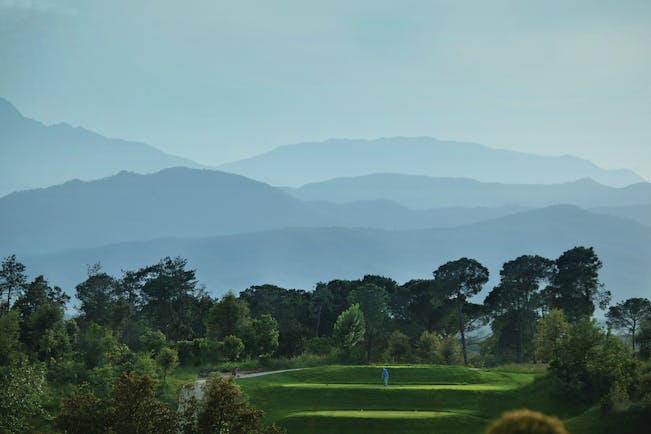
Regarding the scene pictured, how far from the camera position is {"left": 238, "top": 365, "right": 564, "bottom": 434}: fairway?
38062 millimetres

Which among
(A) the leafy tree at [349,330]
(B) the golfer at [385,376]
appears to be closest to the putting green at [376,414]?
(B) the golfer at [385,376]

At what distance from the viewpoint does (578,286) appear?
230ft

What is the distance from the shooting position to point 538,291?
74.7 meters

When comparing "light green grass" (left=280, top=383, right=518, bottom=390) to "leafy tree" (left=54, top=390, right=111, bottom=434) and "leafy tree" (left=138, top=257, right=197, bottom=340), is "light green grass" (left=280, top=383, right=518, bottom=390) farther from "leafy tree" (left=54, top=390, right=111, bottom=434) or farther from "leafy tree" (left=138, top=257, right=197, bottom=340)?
"leafy tree" (left=138, top=257, right=197, bottom=340)

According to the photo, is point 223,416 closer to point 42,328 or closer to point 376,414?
point 376,414

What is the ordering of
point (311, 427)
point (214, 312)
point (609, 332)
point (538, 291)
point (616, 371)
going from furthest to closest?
1. point (538, 291)
2. point (214, 312)
3. point (609, 332)
4. point (616, 371)
5. point (311, 427)

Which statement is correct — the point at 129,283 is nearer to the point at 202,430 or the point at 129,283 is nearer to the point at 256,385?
the point at 256,385

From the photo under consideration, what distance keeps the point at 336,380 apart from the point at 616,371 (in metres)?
21.3

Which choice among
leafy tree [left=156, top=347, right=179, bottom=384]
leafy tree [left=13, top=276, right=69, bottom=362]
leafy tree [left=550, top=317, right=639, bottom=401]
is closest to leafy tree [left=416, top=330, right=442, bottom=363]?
leafy tree [left=550, top=317, right=639, bottom=401]

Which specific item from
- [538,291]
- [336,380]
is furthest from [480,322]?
[336,380]

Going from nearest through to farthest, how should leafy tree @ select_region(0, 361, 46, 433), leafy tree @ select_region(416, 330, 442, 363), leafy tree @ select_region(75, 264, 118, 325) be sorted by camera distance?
leafy tree @ select_region(0, 361, 46, 433) < leafy tree @ select_region(416, 330, 442, 363) < leafy tree @ select_region(75, 264, 118, 325)

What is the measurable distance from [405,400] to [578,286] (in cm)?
3566

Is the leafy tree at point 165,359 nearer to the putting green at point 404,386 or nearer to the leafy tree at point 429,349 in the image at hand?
the putting green at point 404,386

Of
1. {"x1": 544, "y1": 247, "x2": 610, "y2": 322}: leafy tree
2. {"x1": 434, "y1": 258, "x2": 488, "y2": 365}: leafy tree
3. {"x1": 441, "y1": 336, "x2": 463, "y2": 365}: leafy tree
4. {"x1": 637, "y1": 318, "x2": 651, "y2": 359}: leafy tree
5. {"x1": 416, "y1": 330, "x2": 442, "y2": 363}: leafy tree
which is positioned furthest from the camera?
{"x1": 434, "y1": 258, "x2": 488, "y2": 365}: leafy tree
